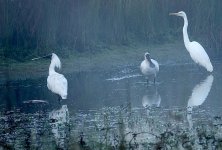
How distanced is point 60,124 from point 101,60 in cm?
731

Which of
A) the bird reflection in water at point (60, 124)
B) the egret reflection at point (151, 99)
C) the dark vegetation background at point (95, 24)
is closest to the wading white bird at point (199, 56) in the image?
the dark vegetation background at point (95, 24)

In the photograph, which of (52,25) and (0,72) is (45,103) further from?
(52,25)

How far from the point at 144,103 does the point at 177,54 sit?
273 inches

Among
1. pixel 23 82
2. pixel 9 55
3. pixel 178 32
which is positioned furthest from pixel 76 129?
pixel 178 32

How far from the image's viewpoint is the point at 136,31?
771 inches

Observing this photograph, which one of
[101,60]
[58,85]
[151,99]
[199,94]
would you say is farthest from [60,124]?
[101,60]

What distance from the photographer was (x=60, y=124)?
1043cm

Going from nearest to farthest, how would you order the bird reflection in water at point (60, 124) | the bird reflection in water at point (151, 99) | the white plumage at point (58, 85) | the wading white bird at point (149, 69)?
1. the bird reflection in water at point (60, 124)
2. the bird reflection in water at point (151, 99)
3. the white plumage at point (58, 85)
4. the wading white bird at point (149, 69)

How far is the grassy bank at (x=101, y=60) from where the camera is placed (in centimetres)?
1623

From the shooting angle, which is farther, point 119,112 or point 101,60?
point 101,60

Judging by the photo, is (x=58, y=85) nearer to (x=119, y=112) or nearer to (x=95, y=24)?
(x=119, y=112)

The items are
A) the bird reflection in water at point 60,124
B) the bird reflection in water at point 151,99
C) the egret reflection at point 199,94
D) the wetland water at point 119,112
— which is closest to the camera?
the wetland water at point 119,112

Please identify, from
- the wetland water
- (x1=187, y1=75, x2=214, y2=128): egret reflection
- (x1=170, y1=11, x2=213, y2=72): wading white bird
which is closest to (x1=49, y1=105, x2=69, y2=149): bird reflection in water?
the wetland water

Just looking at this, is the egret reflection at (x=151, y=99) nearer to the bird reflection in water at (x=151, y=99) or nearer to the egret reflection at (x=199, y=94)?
the bird reflection in water at (x=151, y=99)
